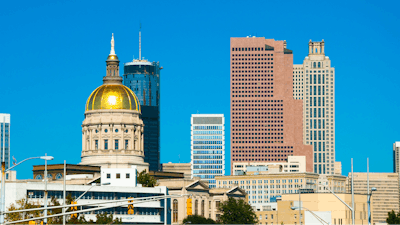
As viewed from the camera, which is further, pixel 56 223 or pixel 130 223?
pixel 130 223

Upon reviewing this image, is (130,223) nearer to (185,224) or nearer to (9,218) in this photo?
(185,224)

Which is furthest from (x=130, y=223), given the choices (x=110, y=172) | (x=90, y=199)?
(x=110, y=172)

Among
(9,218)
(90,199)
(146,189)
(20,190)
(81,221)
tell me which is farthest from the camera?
(146,189)

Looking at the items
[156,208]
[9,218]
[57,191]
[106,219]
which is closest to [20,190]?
[57,191]

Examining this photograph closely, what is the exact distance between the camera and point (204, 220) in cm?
19488

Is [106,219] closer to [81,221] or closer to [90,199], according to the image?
[81,221]

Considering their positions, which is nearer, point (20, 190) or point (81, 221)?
point (81, 221)

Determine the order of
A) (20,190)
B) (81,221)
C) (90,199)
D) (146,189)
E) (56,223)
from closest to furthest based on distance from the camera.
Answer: (56,223), (81,221), (20,190), (90,199), (146,189)

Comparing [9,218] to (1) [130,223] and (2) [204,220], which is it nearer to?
(1) [130,223]

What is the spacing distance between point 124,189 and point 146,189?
5808 mm

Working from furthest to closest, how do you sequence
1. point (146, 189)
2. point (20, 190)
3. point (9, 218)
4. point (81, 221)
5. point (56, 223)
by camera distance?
1. point (146, 189)
2. point (20, 190)
3. point (81, 221)
4. point (56, 223)
5. point (9, 218)

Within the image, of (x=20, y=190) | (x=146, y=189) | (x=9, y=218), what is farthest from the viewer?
(x=146, y=189)

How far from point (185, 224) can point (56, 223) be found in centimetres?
5620

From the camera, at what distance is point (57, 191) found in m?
170
